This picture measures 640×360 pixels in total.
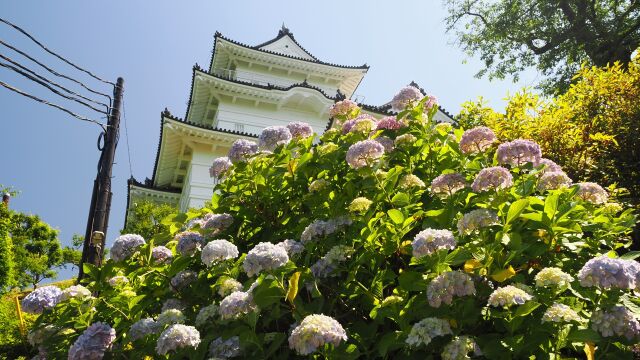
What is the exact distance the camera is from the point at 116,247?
10.1ft

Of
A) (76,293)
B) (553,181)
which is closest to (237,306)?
(76,293)

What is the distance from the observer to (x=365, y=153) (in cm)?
273

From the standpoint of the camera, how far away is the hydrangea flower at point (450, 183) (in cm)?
252

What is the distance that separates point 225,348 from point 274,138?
1678 millimetres

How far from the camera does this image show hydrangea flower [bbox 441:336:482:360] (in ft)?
6.09

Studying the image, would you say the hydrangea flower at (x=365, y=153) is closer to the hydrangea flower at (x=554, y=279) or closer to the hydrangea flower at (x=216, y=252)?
the hydrangea flower at (x=216, y=252)

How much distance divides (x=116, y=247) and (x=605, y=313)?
9.48 ft

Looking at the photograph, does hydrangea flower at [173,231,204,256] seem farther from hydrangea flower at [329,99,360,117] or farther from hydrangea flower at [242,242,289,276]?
hydrangea flower at [329,99,360,117]

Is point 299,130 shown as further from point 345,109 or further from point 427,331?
point 427,331

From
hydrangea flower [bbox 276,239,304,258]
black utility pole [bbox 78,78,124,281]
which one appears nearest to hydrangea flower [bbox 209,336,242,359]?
hydrangea flower [bbox 276,239,304,258]

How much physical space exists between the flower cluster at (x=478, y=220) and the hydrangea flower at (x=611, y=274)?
45cm

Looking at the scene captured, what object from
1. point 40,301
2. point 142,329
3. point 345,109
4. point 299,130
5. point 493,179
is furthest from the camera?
point 345,109

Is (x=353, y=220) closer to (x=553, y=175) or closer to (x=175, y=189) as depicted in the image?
(x=553, y=175)

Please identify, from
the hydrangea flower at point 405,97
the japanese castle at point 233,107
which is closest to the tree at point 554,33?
the japanese castle at point 233,107
